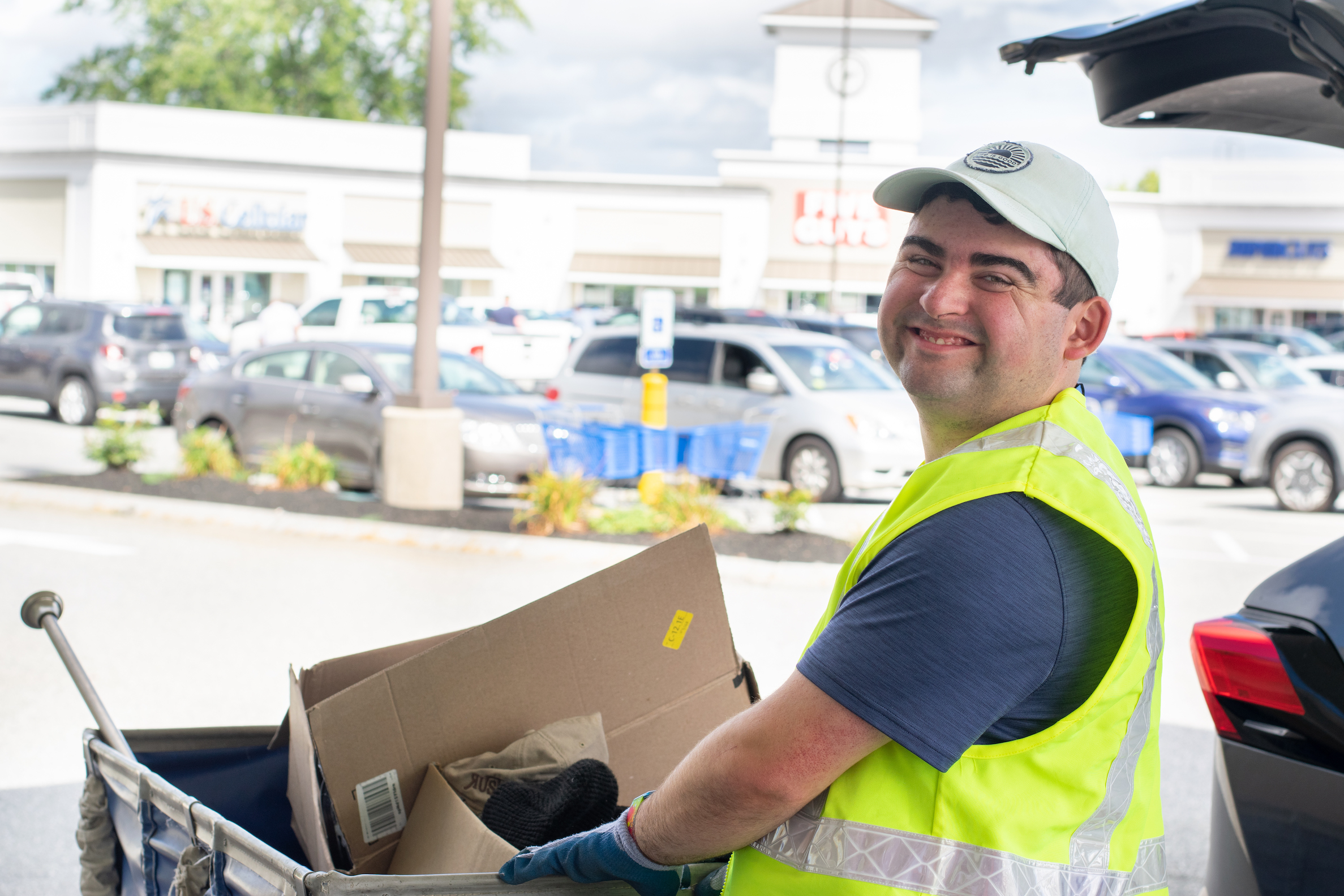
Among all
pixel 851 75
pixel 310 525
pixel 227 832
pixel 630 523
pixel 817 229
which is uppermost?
pixel 851 75

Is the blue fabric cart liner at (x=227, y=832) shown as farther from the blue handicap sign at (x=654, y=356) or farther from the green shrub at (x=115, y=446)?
the green shrub at (x=115, y=446)

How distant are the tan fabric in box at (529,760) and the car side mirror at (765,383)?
10976 millimetres

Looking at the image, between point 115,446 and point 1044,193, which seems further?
point 115,446

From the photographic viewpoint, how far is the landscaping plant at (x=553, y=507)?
410 inches

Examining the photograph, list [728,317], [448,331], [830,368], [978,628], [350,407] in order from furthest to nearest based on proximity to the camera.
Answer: [728,317] < [448,331] < [830,368] < [350,407] < [978,628]

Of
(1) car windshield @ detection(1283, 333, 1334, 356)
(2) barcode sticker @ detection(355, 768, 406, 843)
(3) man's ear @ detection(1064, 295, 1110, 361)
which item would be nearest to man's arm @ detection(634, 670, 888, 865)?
(3) man's ear @ detection(1064, 295, 1110, 361)

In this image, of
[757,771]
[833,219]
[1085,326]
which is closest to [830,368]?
[1085,326]

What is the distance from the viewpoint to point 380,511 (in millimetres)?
10875

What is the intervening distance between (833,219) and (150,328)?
31662 mm

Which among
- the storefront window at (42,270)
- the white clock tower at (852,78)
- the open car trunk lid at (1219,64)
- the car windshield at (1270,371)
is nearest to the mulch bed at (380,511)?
the open car trunk lid at (1219,64)

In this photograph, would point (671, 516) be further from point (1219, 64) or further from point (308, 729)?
point (308, 729)

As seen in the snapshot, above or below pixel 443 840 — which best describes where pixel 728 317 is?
above

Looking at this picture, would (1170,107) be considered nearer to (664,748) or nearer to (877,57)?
(664,748)

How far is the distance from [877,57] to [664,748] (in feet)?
193
